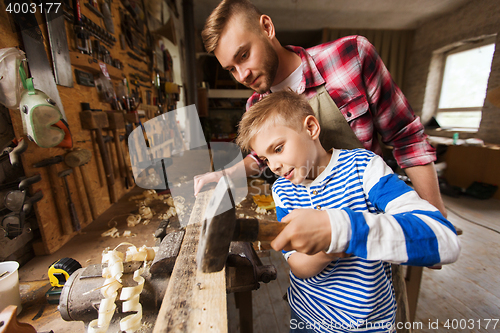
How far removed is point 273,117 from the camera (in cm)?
78

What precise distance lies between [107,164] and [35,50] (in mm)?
931

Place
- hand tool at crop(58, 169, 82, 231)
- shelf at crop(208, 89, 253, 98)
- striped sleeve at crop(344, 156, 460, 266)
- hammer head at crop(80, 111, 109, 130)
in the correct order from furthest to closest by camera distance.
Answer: shelf at crop(208, 89, 253, 98), hammer head at crop(80, 111, 109, 130), hand tool at crop(58, 169, 82, 231), striped sleeve at crop(344, 156, 460, 266)

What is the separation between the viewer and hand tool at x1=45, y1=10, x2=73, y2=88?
1327mm

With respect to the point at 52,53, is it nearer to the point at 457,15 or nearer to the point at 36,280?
the point at 36,280

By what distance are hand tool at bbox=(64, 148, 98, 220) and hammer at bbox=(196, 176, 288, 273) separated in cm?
141

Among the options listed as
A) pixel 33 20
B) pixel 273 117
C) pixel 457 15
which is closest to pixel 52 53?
pixel 33 20

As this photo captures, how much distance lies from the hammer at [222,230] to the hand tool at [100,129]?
168 cm

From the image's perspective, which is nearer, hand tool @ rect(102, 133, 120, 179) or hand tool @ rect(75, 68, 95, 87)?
hand tool @ rect(75, 68, 95, 87)

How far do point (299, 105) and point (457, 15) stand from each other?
616 cm

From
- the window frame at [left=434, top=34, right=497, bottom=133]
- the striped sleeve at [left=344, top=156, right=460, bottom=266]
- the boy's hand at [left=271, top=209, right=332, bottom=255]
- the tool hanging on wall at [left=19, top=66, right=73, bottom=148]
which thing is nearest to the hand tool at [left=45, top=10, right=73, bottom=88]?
the tool hanging on wall at [left=19, top=66, right=73, bottom=148]

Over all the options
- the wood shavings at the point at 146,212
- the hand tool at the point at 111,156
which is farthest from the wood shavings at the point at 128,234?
the hand tool at the point at 111,156

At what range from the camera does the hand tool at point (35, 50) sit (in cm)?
113

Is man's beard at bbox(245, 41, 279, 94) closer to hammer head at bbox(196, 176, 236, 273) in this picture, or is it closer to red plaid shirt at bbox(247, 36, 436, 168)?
red plaid shirt at bbox(247, 36, 436, 168)

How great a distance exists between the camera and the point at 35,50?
119 centimetres
